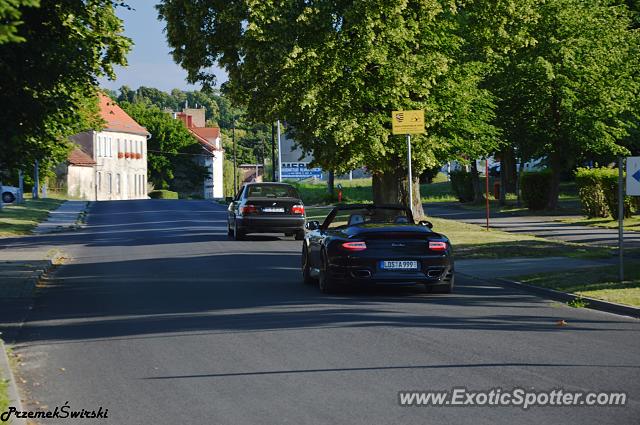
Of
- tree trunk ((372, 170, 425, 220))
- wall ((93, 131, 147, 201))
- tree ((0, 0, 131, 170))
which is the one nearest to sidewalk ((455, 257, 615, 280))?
tree ((0, 0, 131, 170))

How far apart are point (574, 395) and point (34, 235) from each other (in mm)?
31675

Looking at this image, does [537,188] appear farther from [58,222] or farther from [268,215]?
[58,222]

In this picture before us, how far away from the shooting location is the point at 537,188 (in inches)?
1854

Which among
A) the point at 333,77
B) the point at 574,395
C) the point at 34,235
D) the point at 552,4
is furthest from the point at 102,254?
the point at 552,4

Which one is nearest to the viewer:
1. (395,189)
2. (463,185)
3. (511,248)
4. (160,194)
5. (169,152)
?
(511,248)

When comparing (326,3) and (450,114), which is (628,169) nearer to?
(326,3)

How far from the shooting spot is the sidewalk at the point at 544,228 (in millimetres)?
28708

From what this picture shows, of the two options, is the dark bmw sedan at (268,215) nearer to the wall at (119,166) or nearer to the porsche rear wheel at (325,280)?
the porsche rear wheel at (325,280)

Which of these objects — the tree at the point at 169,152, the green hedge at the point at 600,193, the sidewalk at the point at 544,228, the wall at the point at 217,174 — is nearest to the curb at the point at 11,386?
the sidewalk at the point at 544,228

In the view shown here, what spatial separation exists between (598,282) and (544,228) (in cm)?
1864

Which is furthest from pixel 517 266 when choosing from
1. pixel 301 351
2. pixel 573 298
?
pixel 301 351

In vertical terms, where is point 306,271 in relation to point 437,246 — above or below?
below

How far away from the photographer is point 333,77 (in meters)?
31.7

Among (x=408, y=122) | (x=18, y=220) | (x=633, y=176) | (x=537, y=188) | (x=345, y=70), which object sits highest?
(x=345, y=70)
